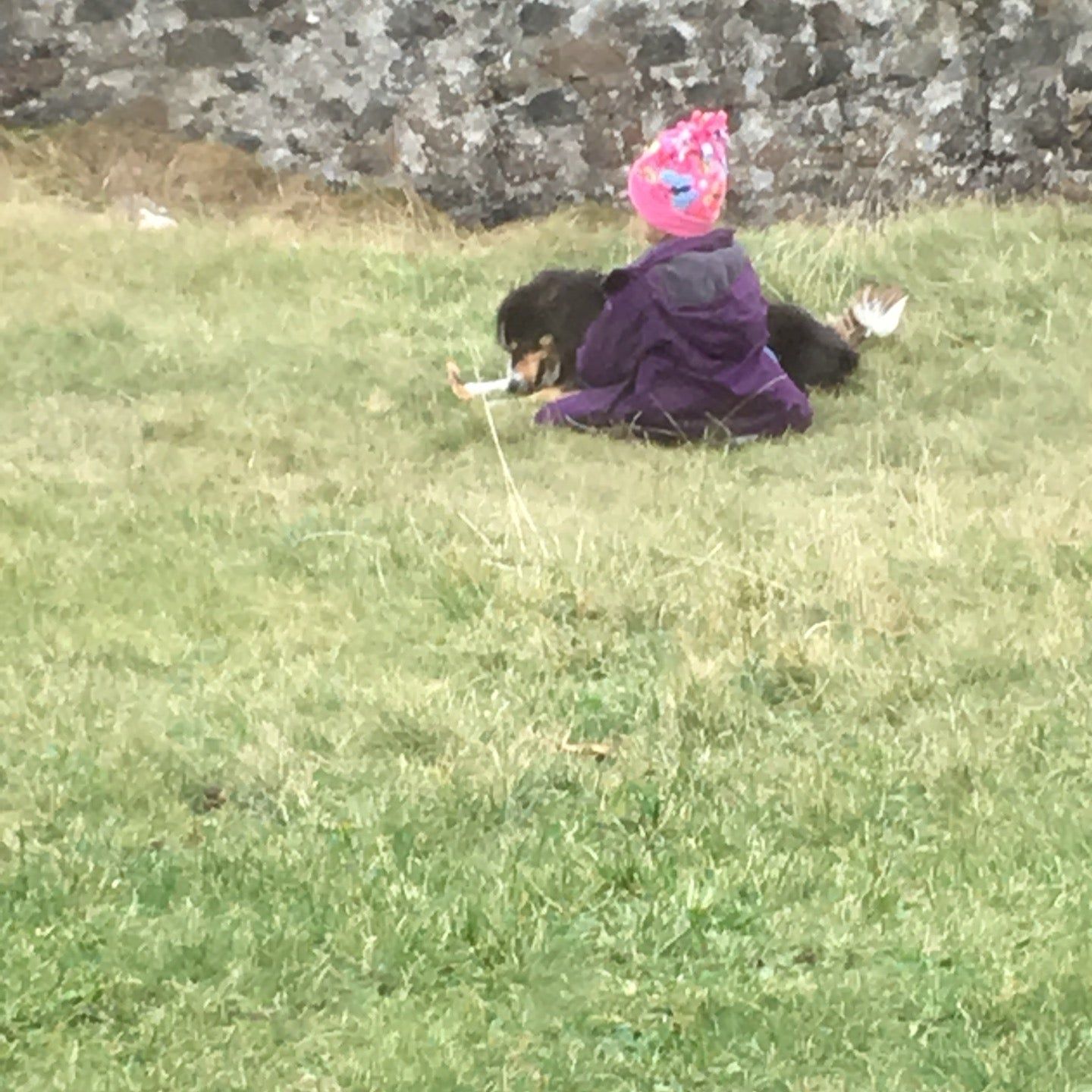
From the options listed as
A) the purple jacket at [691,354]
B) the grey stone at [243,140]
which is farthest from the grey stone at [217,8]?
the purple jacket at [691,354]

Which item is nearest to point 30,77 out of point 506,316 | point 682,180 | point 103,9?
point 103,9

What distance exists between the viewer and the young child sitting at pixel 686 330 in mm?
5305

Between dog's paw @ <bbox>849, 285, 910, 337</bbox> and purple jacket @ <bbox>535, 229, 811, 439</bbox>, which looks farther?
dog's paw @ <bbox>849, 285, 910, 337</bbox>

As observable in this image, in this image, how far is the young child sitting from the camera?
17.4 feet

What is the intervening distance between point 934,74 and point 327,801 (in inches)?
264

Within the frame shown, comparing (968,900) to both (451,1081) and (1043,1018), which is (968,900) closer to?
(1043,1018)

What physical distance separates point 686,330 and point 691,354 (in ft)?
0.28

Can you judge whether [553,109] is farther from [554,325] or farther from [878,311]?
[554,325]

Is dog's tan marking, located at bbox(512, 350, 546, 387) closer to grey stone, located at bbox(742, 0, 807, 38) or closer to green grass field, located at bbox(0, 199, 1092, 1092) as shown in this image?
green grass field, located at bbox(0, 199, 1092, 1092)

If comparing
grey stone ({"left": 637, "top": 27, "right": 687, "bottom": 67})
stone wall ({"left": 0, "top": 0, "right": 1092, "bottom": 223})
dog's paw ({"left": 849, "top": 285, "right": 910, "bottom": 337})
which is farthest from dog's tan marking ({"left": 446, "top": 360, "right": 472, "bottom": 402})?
grey stone ({"left": 637, "top": 27, "right": 687, "bottom": 67})

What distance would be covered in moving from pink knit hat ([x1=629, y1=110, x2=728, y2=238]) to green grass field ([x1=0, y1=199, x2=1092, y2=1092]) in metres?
0.84

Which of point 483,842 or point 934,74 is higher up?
point 934,74

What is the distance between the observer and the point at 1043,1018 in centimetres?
206

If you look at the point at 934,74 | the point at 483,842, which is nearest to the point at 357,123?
the point at 934,74
